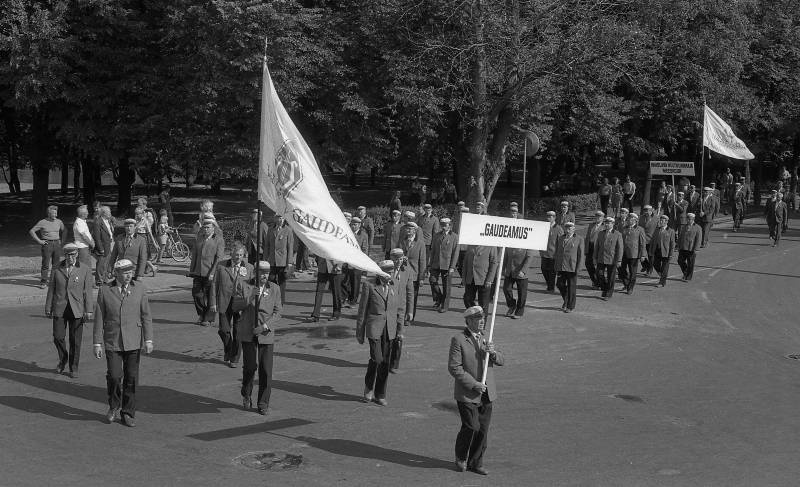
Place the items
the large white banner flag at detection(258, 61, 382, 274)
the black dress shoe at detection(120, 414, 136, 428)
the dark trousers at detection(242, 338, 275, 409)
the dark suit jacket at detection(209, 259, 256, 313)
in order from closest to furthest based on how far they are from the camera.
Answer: the black dress shoe at detection(120, 414, 136, 428)
the large white banner flag at detection(258, 61, 382, 274)
the dark trousers at detection(242, 338, 275, 409)
the dark suit jacket at detection(209, 259, 256, 313)

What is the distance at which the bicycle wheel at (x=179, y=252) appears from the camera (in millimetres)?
24781

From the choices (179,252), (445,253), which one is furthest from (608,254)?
(179,252)

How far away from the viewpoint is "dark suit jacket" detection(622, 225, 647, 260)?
20.3m

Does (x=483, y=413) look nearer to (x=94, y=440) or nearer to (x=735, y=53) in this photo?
(x=94, y=440)

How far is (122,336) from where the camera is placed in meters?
10.1

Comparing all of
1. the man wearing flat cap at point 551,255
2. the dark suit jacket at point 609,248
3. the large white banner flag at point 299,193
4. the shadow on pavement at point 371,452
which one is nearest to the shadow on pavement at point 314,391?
the shadow on pavement at point 371,452

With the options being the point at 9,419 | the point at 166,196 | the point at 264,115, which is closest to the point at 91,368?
the point at 9,419

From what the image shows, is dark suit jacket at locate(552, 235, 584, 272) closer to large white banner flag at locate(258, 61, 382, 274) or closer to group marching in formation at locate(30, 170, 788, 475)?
group marching in formation at locate(30, 170, 788, 475)

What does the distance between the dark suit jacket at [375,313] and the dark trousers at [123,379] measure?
274 cm

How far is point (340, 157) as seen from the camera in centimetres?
2894

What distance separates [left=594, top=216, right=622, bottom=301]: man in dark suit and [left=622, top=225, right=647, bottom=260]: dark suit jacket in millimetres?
559

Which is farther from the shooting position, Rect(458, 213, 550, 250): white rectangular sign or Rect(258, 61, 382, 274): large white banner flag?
Rect(258, 61, 382, 274): large white banner flag

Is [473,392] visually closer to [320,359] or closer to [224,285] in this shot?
[320,359]

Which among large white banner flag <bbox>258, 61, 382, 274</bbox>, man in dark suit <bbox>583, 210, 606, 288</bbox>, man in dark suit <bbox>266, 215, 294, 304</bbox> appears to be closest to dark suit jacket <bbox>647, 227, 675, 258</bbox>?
man in dark suit <bbox>583, 210, 606, 288</bbox>
